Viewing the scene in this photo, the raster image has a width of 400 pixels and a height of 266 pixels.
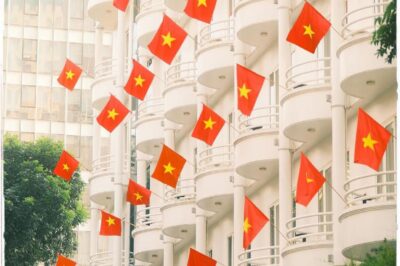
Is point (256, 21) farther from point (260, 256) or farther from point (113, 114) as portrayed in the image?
point (113, 114)

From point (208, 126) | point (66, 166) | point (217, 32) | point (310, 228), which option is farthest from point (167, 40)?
point (66, 166)

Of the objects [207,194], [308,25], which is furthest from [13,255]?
[308,25]

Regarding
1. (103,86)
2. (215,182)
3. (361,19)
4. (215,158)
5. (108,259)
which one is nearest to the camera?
(361,19)

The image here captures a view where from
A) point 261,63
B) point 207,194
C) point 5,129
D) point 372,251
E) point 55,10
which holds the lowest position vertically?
point 372,251

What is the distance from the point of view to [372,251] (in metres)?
38.9

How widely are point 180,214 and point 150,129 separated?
21.1 ft

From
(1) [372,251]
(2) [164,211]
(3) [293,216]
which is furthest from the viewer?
(2) [164,211]

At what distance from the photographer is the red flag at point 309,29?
1624 inches

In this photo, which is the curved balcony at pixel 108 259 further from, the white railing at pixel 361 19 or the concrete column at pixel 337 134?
the white railing at pixel 361 19

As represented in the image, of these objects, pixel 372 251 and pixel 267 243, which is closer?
pixel 372 251

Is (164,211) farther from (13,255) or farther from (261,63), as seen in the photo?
(13,255)

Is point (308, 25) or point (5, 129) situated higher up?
point (5, 129)

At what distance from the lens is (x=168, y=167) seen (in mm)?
52344

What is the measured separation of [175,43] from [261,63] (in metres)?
3.19
